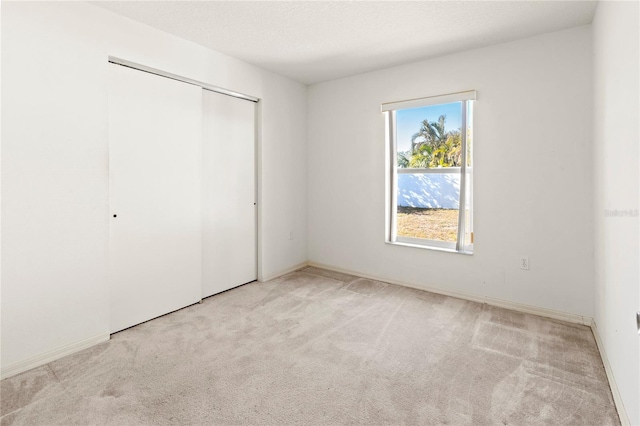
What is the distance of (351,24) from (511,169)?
77.0 inches

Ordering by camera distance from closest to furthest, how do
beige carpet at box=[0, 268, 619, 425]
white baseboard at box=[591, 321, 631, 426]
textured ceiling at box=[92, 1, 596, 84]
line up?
white baseboard at box=[591, 321, 631, 426], beige carpet at box=[0, 268, 619, 425], textured ceiling at box=[92, 1, 596, 84]

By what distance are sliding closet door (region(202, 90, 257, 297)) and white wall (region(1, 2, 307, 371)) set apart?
826mm

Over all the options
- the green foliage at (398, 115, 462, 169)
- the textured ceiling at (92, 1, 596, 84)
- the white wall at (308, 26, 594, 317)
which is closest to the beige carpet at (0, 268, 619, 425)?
the white wall at (308, 26, 594, 317)

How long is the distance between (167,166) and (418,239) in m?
2.77

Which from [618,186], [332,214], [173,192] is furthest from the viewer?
[332,214]

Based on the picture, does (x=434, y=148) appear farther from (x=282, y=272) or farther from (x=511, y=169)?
(x=282, y=272)

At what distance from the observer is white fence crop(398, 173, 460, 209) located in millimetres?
3633

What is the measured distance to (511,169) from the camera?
10.5 ft

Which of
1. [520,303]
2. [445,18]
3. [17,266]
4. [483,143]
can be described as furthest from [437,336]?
[17,266]

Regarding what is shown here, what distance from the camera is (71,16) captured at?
2.38m

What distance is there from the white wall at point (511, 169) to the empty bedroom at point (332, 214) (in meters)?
0.02

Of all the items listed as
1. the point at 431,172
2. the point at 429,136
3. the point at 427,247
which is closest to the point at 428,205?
the point at 431,172

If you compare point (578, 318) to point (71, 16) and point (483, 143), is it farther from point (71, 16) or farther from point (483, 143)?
point (71, 16)

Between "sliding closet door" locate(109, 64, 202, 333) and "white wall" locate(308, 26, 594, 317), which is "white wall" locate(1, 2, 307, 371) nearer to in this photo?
"sliding closet door" locate(109, 64, 202, 333)
